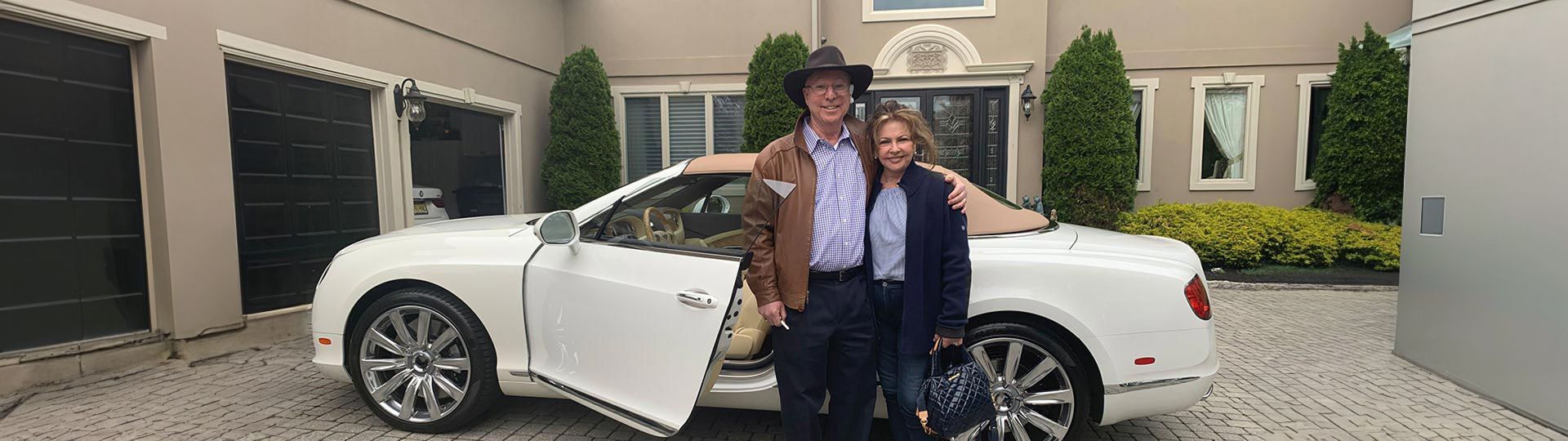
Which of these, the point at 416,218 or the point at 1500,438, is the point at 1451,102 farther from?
the point at 416,218

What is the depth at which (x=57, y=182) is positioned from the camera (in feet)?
13.5

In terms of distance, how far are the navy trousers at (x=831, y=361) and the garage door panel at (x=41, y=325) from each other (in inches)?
198

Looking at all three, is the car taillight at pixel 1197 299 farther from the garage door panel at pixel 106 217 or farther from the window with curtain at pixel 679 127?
the window with curtain at pixel 679 127

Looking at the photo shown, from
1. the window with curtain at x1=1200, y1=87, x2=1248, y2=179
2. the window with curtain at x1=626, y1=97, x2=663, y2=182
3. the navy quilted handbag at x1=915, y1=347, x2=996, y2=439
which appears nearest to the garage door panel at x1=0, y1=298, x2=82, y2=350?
the navy quilted handbag at x1=915, y1=347, x2=996, y2=439

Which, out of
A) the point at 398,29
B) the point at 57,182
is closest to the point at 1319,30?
the point at 398,29

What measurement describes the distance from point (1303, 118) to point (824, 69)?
10.1 meters

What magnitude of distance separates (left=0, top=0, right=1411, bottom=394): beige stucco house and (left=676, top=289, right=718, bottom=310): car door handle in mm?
4411

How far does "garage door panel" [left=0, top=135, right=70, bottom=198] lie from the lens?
12.7 feet

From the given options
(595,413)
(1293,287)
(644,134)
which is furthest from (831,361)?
(644,134)

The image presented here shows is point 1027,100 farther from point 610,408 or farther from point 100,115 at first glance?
point 100,115

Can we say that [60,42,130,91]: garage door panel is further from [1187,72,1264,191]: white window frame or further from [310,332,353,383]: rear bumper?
[1187,72,1264,191]: white window frame

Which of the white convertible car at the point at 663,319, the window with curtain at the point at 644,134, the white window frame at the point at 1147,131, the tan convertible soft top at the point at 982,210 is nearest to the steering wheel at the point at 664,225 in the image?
the white convertible car at the point at 663,319

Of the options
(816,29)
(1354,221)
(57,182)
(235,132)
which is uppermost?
(816,29)

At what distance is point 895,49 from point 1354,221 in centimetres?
630
